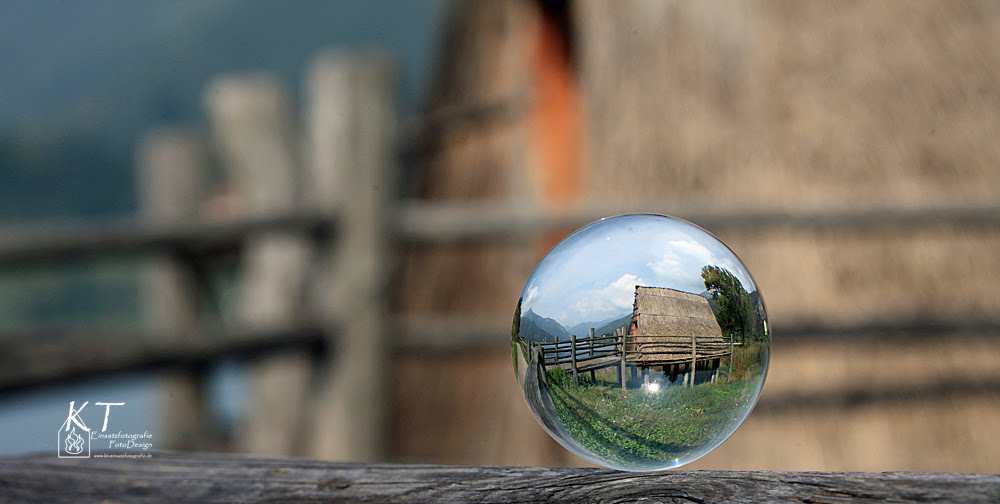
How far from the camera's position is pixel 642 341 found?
1093 millimetres

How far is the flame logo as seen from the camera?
1572 millimetres

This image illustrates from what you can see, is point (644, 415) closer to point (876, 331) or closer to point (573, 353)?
point (573, 353)

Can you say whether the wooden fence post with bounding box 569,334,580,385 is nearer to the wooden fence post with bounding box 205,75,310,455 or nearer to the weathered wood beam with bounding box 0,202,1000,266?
the weathered wood beam with bounding box 0,202,1000,266

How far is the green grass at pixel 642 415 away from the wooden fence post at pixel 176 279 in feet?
15.0

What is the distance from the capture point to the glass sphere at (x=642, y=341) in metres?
1.09

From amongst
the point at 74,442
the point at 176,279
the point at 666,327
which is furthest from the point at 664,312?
the point at 176,279

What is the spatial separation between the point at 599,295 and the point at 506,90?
15.4ft

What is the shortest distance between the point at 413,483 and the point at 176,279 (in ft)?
15.4

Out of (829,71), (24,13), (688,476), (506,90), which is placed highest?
(24,13)

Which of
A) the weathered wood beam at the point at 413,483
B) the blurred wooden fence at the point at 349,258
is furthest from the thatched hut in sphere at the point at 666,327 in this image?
the blurred wooden fence at the point at 349,258

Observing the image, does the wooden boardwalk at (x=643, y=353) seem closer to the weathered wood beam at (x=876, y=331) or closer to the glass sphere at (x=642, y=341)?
the glass sphere at (x=642, y=341)

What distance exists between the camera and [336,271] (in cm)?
380

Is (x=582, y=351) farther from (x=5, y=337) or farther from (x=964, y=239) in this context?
(x=964, y=239)

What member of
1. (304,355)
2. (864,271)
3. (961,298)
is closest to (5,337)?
(304,355)
